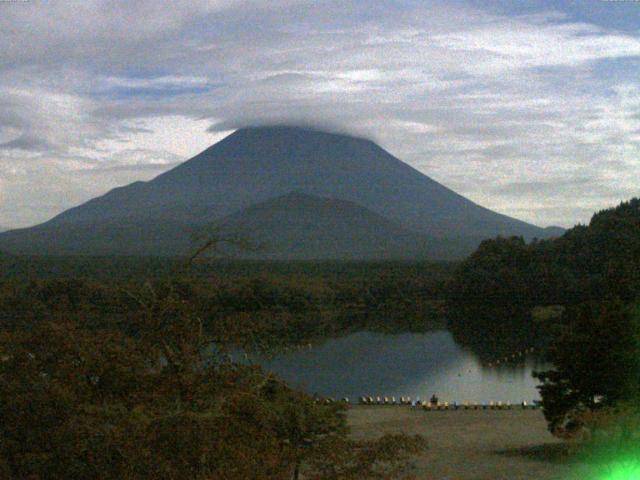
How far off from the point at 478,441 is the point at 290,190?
138m

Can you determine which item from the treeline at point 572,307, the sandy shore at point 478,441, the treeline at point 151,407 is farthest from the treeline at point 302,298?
the treeline at point 151,407

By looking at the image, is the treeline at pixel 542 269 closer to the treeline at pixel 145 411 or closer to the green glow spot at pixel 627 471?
the green glow spot at pixel 627 471

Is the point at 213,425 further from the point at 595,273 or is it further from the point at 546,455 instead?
the point at 595,273

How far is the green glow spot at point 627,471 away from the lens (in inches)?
355

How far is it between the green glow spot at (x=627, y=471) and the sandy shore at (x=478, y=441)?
192cm

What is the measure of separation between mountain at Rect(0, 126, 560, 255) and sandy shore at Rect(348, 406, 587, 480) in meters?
102

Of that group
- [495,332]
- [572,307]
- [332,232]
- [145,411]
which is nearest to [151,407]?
[145,411]

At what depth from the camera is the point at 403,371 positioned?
29.0m

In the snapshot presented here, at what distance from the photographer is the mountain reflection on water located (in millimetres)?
24953

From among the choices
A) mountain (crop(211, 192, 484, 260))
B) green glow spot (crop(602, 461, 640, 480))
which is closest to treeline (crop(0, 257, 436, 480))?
green glow spot (crop(602, 461, 640, 480))

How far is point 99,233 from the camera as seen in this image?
115125 mm

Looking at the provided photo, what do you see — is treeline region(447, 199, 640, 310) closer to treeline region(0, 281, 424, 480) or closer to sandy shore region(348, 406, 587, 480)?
sandy shore region(348, 406, 587, 480)

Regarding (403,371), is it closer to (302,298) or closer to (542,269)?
(302,298)

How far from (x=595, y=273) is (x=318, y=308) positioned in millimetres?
16243
